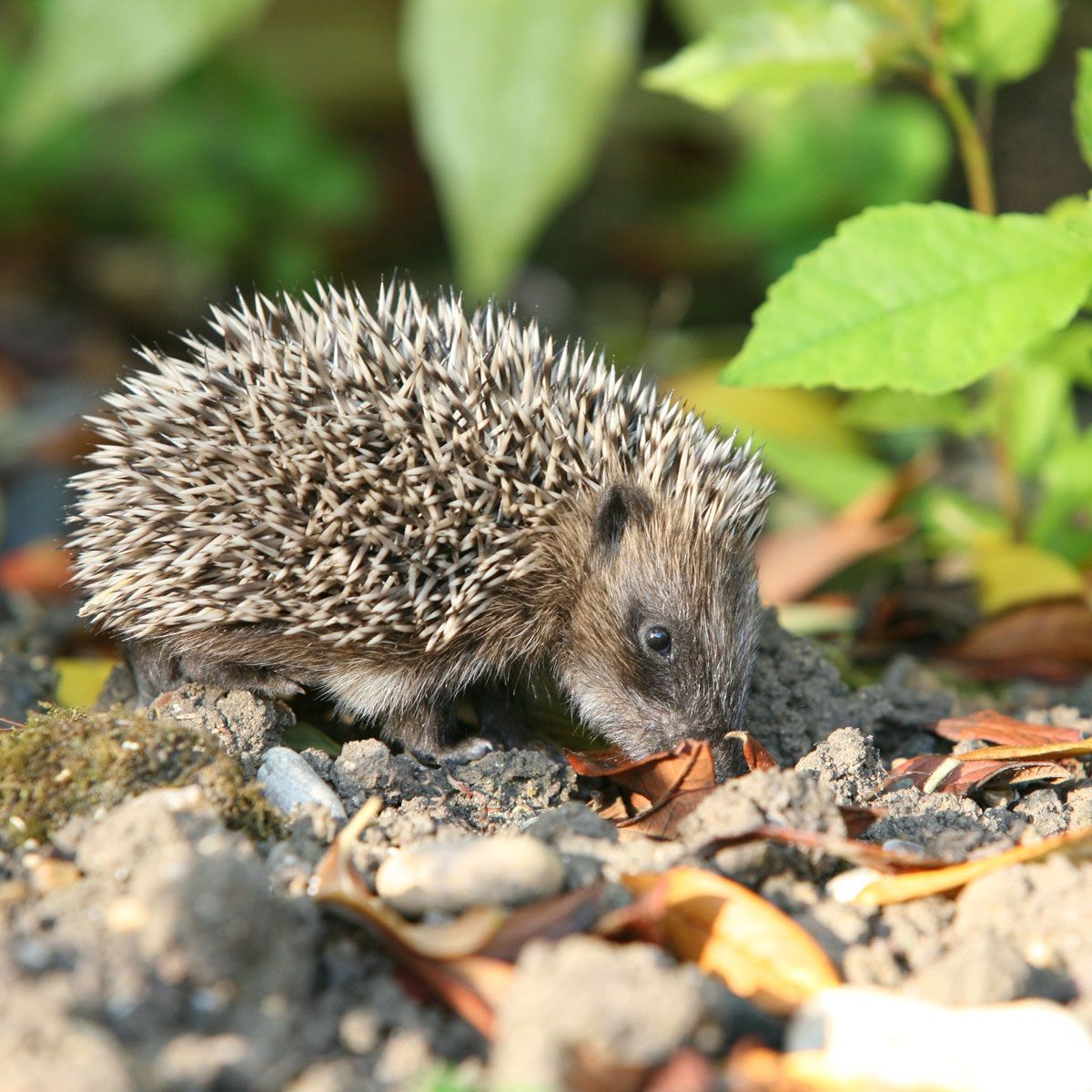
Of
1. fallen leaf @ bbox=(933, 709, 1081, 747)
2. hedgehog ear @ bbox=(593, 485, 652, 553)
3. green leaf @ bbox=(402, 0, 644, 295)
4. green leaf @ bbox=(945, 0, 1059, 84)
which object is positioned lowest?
fallen leaf @ bbox=(933, 709, 1081, 747)

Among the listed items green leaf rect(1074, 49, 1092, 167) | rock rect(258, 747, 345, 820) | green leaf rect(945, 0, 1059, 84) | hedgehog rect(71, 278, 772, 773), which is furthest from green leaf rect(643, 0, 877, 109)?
rock rect(258, 747, 345, 820)

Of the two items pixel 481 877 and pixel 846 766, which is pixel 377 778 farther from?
pixel 846 766

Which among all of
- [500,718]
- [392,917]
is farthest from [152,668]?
[392,917]

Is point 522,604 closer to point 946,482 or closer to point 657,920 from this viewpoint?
point 657,920

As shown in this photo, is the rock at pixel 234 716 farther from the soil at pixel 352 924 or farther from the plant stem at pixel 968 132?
the plant stem at pixel 968 132

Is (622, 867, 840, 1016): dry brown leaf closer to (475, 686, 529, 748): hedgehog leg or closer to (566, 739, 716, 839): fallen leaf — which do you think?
(566, 739, 716, 839): fallen leaf

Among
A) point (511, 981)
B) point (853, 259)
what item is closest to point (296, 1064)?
point (511, 981)
